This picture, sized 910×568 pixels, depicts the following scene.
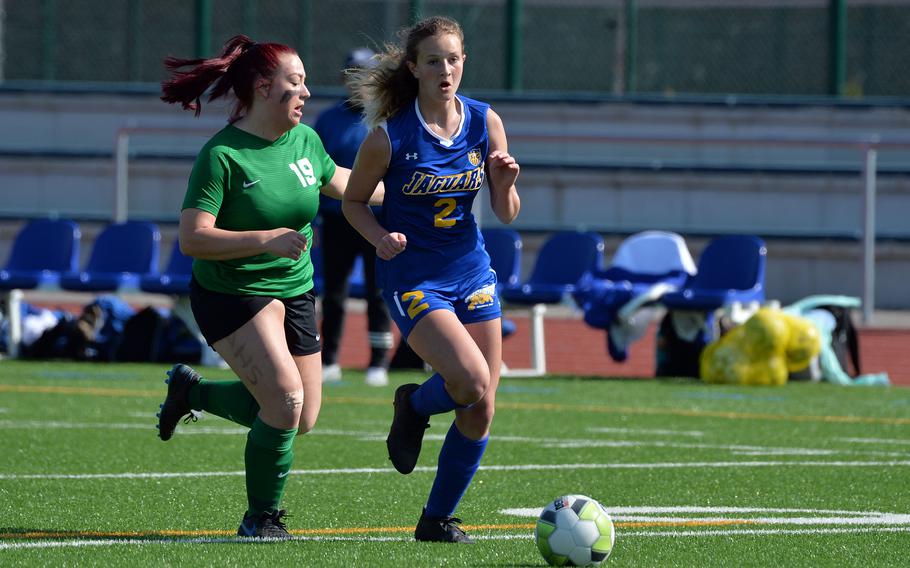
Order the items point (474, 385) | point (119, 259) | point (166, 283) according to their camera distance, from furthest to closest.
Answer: point (119, 259)
point (166, 283)
point (474, 385)

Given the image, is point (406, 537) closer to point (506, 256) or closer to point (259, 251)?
point (259, 251)

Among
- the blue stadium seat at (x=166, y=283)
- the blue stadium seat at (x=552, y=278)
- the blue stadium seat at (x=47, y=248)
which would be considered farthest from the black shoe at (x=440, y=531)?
the blue stadium seat at (x=47, y=248)

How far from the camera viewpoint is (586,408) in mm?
12461

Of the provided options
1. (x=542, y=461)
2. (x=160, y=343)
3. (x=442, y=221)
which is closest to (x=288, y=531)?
(x=442, y=221)

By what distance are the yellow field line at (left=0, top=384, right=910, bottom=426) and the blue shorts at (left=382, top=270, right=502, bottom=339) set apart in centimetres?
551

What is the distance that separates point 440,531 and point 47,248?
1137cm

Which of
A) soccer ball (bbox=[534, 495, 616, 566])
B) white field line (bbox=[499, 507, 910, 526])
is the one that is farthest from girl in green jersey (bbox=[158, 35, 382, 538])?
white field line (bbox=[499, 507, 910, 526])

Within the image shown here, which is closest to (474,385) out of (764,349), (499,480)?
(499,480)

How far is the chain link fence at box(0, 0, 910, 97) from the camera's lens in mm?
25297

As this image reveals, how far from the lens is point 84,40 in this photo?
1047 inches

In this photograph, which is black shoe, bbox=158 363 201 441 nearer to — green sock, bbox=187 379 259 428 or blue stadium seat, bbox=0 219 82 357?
green sock, bbox=187 379 259 428

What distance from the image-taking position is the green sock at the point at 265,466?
645 cm

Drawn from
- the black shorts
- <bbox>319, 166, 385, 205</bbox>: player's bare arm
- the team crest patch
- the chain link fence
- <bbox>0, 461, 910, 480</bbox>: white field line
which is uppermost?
the chain link fence

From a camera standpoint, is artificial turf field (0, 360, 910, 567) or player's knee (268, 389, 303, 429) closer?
artificial turf field (0, 360, 910, 567)
